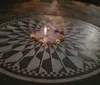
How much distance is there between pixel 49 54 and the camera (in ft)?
11.5

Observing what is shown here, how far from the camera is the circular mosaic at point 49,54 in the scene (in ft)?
9.98

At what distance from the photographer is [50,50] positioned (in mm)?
3613

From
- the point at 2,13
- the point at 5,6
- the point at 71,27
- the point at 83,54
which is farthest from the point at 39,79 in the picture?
the point at 5,6

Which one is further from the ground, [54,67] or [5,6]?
[5,6]

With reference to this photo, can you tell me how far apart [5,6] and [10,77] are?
11.3ft

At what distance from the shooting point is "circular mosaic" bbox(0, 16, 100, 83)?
304cm

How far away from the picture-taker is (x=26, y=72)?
3.04 metres

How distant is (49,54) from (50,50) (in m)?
0.13

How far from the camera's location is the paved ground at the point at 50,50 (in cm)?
304

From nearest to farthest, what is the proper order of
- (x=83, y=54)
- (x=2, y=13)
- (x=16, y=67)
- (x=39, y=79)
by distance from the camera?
(x=39, y=79), (x=16, y=67), (x=83, y=54), (x=2, y=13)

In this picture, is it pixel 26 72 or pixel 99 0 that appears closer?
pixel 26 72

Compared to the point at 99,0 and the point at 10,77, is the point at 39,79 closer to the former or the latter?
the point at 10,77

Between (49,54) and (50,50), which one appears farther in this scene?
(50,50)

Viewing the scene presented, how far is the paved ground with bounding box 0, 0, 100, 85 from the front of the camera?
9.97 feet
